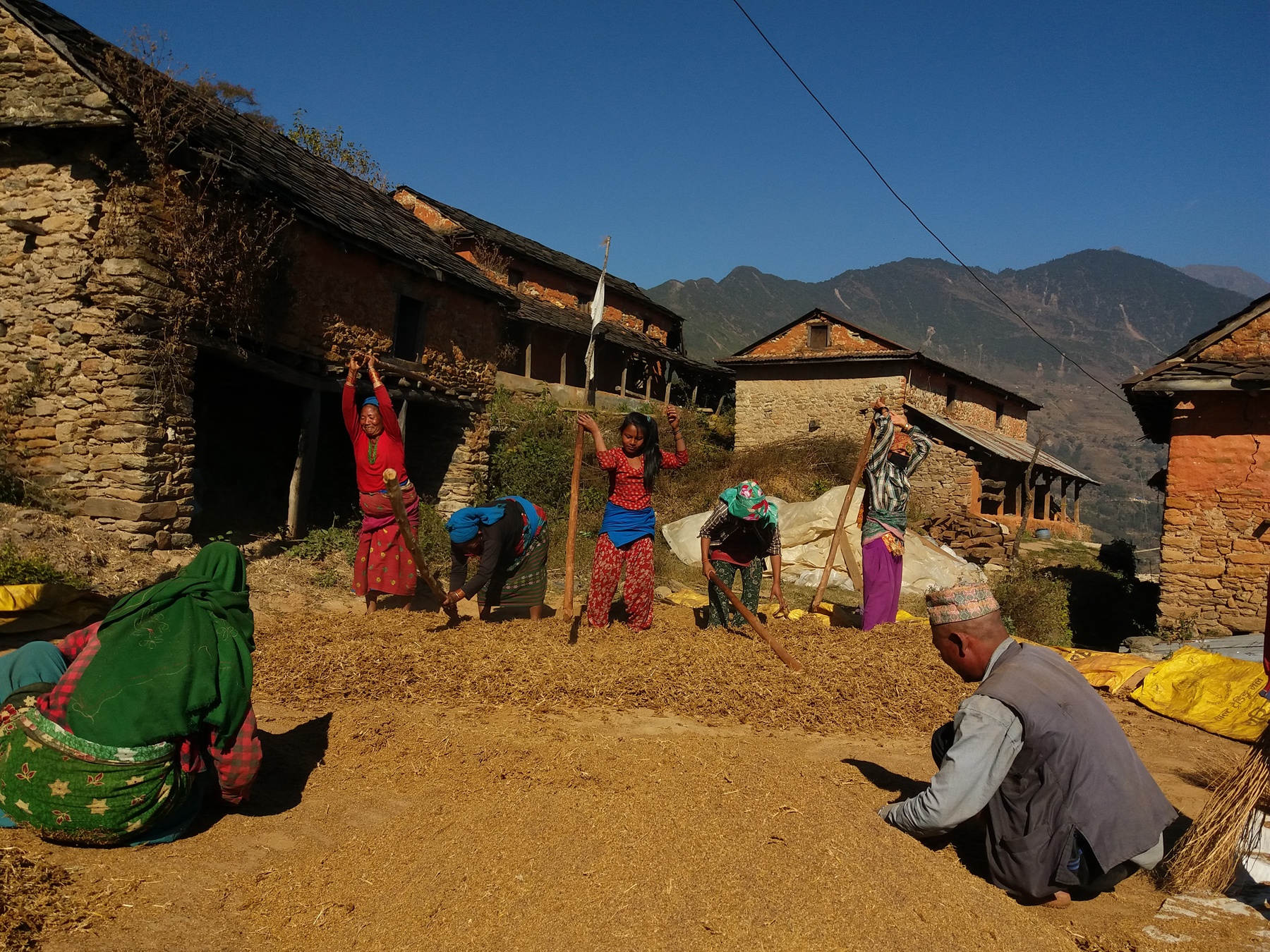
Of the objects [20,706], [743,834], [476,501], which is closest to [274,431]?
[476,501]

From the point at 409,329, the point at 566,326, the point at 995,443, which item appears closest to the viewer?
the point at 409,329

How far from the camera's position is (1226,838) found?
8.54 ft

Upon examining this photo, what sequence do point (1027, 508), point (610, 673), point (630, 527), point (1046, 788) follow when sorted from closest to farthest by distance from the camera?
1. point (1046, 788)
2. point (610, 673)
3. point (630, 527)
4. point (1027, 508)

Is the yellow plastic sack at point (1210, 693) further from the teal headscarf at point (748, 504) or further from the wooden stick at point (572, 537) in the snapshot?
the wooden stick at point (572, 537)

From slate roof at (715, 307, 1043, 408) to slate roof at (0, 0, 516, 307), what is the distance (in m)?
9.14

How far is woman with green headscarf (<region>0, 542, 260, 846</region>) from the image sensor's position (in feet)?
7.54

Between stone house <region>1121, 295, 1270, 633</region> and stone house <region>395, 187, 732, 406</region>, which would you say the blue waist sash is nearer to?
stone house <region>1121, 295, 1270, 633</region>

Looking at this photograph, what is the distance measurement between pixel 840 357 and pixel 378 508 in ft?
49.5

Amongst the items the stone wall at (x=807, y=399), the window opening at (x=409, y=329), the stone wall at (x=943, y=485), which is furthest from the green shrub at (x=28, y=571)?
the stone wall at (x=807, y=399)

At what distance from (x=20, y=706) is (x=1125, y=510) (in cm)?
7510

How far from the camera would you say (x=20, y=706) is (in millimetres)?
2363

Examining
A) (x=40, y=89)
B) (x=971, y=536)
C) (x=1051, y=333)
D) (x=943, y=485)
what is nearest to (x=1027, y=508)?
(x=943, y=485)

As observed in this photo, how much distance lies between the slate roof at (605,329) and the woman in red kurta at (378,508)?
12.1 metres

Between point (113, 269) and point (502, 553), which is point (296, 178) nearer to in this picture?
point (113, 269)
